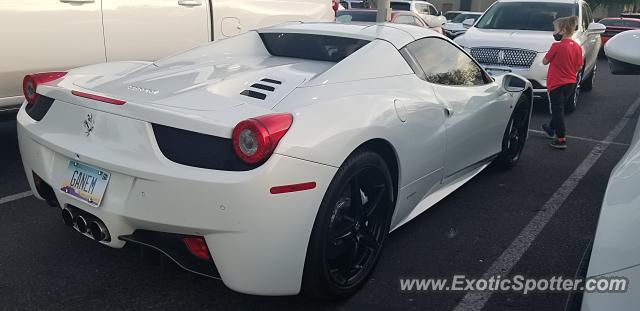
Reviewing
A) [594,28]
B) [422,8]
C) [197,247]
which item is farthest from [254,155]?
[422,8]

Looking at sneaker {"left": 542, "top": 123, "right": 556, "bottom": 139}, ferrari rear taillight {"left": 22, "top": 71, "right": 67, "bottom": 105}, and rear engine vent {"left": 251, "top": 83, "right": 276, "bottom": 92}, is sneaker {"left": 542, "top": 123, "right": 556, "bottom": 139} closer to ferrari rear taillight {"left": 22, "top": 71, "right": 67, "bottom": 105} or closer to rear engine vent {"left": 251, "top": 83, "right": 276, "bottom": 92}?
rear engine vent {"left": 251, "top": 83, "right": 276, "bottom": 92}

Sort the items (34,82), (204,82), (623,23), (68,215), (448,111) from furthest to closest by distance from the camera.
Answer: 1. (623,23)
2. (448,111)
3. (34,82)
4. (204,82)
5. (68,215)

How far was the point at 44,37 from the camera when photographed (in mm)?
4215

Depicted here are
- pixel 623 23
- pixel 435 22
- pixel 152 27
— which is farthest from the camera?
pixel 623 23

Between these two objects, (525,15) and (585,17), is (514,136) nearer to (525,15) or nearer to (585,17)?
(525,15)

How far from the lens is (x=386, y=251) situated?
3.33 m

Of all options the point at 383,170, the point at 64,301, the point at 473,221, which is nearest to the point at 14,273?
the point at 64,301

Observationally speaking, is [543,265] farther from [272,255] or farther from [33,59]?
[33,59]

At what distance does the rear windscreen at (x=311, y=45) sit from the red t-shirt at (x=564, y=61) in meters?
3.53

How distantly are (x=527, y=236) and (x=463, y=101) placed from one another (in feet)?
3.34

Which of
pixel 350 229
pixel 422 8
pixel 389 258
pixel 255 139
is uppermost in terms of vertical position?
pixel 255 139

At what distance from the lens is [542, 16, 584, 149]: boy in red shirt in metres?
5.90

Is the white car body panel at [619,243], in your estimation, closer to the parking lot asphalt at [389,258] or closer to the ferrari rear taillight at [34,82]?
the parking lot asphalt at [389,258]

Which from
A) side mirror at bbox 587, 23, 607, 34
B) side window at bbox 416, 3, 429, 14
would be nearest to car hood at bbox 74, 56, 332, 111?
side mirror at bbox 587, 23, 607, 34
